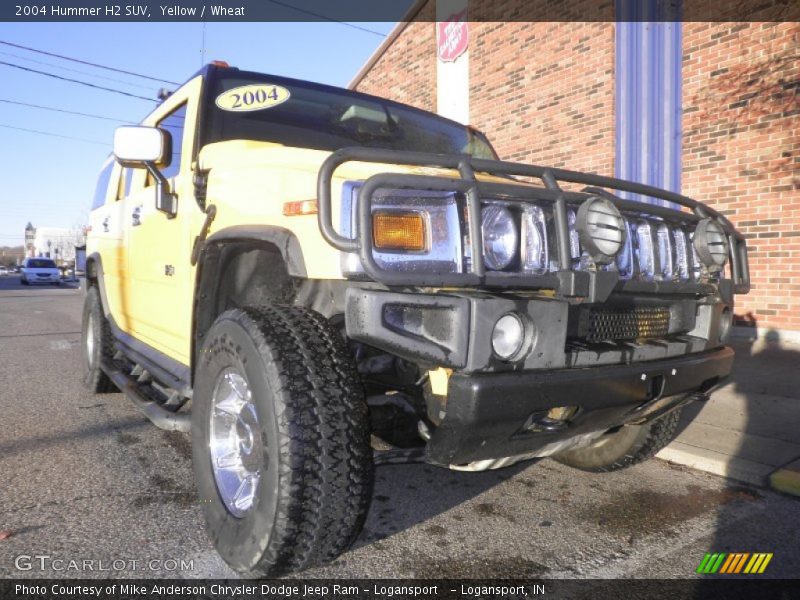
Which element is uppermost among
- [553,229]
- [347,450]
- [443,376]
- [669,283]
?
[553,229]

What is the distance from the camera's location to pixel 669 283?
2488 mm

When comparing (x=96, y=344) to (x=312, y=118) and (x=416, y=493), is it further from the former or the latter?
(x=416, y=493)

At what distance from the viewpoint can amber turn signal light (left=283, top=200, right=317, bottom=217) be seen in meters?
2.18

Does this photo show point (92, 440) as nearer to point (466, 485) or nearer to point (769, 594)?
point (466, 485)

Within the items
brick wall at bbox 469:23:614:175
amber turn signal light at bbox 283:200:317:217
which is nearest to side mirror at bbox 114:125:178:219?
amber turn signal light at bbox 283:200:317:217

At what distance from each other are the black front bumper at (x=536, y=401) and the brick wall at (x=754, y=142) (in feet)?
18.0

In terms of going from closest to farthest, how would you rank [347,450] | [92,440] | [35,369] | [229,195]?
[347,450] < [229,195] < [92,440] < [35,369]

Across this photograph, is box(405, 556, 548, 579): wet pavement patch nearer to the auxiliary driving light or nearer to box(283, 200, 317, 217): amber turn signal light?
the auxiliary driving light

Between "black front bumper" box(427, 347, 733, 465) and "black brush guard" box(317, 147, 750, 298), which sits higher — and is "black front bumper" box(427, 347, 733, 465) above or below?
below

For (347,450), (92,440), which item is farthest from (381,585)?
(92,440)

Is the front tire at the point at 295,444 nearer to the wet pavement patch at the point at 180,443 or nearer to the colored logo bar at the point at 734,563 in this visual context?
the colored logo bar at the point at 734,563

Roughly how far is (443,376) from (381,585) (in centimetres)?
81

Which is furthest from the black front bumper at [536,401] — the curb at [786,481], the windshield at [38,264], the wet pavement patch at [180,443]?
the windshield at [38,264]

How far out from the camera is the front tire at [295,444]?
6.46 feet
